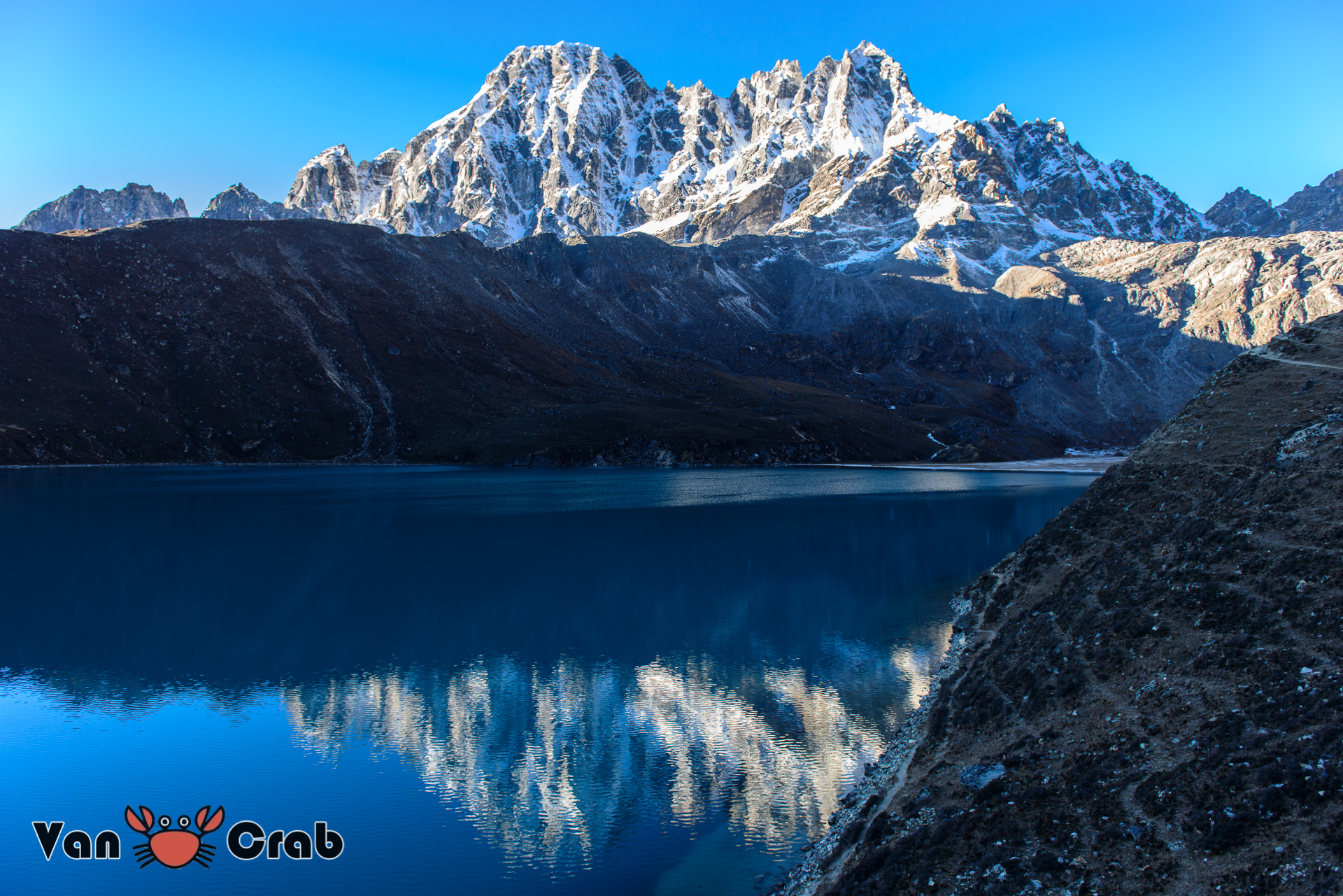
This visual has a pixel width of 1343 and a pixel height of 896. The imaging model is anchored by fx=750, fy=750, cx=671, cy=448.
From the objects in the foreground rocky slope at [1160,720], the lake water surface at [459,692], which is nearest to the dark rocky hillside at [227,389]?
the lake water surface at [459,692]

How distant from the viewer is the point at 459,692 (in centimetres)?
3089

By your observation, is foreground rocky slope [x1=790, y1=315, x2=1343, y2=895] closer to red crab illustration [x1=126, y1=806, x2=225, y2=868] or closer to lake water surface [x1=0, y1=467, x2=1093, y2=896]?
lake water surface [x1=0, y1=467, x2=1093, y2=896]

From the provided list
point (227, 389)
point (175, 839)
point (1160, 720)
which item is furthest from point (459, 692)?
point (227, 389)

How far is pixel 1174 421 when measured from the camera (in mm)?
40875

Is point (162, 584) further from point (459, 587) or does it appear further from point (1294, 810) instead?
point (1294, 810)

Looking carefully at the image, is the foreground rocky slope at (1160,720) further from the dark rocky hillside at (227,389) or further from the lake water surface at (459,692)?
the dark rocky hillside at (227,389)

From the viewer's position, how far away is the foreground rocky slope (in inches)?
528

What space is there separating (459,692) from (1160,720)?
80.4ft

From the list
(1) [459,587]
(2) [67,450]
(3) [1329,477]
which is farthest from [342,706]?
(2) [67,450]

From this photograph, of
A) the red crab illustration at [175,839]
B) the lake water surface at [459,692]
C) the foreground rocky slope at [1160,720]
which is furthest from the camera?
the lake water surface at [459,692]

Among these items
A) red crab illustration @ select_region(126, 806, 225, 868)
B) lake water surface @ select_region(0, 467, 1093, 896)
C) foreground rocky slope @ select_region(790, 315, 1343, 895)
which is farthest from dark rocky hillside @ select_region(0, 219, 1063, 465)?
foreground rocky slope @ select_region(790, 315, 1343, 895)

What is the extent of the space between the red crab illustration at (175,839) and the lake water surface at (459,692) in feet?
1.04

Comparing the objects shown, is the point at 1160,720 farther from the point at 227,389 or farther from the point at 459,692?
the point at 227,389

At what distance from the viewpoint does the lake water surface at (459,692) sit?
1919 cm
